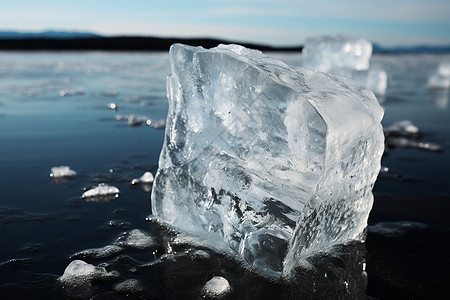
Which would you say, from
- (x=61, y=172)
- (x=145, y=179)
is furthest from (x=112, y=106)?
(x=145, y=179)

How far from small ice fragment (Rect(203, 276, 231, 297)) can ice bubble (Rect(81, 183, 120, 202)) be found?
155 centimetres

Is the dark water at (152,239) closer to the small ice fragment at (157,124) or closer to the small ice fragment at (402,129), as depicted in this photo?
the small ice fragment at (402,129)

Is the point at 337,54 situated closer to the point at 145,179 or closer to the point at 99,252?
the point at 145,179

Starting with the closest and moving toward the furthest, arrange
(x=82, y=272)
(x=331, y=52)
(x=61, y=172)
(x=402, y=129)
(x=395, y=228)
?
(x=82, y=272) < (x=395, y=228) < (x=61, y=172) < (x=402, y=129) < (x=331, y=52)

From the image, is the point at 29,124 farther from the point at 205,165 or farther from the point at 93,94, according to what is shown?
the point at 205,165

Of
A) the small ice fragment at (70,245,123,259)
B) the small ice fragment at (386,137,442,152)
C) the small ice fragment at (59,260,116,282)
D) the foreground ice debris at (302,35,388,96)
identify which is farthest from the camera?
the foreground ice debris at (302,35,388,96)

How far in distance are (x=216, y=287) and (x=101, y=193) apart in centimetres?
174

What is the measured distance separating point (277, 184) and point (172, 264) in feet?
2.36

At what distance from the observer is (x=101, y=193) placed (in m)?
3.42

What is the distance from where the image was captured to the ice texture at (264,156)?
7.21 feet

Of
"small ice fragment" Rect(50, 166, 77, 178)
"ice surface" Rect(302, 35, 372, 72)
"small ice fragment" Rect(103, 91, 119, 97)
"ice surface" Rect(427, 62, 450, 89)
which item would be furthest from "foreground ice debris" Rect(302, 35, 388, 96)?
"small ice fragment" Rect(50, 166, 77, 178)

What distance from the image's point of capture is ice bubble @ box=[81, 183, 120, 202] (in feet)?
10.9

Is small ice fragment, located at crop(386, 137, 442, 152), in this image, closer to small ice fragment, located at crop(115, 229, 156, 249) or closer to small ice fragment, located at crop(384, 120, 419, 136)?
small ice fragment, located at crop(384, 120, 419, 136)

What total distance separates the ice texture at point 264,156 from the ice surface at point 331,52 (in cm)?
1104
